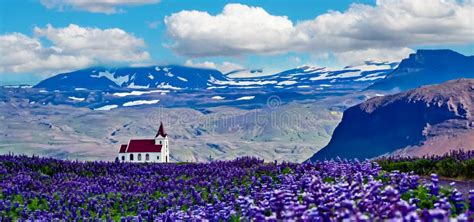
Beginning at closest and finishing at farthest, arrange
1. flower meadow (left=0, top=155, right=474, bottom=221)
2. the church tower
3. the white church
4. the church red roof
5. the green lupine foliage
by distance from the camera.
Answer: flower meadow (left=0, top=155, right=474, bottom=221) < the green lupine foliage < the white church < the church red roof < the church tower

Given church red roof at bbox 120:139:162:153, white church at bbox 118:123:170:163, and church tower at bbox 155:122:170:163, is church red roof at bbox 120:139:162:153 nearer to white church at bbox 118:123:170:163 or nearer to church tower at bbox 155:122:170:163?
white church at bbox 118:123:170:163

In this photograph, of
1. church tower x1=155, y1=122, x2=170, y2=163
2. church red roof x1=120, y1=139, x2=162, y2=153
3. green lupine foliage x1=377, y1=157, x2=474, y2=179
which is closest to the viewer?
green lupine foliage x1=377, y1=157, x2=474, y2=179

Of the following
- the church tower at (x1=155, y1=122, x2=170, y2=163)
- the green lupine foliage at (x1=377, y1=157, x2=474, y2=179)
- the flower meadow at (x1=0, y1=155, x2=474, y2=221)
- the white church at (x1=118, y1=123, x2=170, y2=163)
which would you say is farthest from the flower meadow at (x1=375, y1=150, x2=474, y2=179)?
the church tower at (x1=155, y1=122, x2=170, y2=163)

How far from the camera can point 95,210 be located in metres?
21.1

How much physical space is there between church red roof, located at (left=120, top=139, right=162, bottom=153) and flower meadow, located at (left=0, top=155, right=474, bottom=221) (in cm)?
11904

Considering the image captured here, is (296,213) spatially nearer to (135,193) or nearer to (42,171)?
(135,193)

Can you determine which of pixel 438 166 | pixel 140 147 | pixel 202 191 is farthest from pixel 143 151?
pixel 202 191

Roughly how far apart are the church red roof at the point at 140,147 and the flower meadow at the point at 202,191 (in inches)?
4687

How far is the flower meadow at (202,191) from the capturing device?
12633 millimetres

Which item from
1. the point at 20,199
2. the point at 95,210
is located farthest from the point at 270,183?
the point at 20,199

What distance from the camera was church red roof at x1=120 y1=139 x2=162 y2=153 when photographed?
151450 mm

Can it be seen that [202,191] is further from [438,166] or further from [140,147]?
[140,147]

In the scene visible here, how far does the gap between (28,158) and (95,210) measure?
12.9 m

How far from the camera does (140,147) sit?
154 metres
